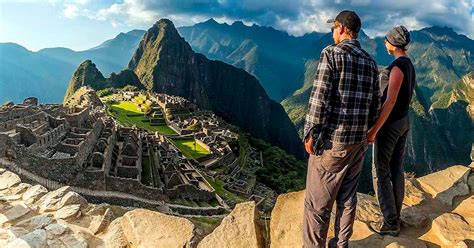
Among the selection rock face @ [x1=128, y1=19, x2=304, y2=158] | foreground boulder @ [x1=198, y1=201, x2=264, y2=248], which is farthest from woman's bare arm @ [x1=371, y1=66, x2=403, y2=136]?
rock face @ [x1=128, y1=19, x2=304, y2=158]

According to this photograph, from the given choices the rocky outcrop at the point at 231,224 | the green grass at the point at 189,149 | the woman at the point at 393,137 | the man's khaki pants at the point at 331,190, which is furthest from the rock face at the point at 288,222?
the green grass at the point at 189,149

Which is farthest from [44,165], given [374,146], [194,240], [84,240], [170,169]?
[374,146]

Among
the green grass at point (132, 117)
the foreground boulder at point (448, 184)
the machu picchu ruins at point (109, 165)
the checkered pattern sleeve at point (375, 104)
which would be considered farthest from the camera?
the green grass at point (132, 117)

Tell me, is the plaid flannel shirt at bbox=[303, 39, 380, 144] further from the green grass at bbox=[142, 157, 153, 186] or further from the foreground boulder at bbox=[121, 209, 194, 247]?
the green grass at bbox=[142, 157, 153, 186]

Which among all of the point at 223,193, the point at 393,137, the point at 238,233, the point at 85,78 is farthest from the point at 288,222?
the point at 85,78

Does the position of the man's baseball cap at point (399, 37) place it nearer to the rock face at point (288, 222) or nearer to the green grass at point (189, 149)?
the rock face at point (288, 222)
